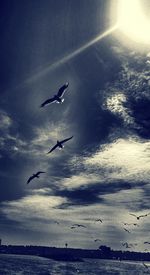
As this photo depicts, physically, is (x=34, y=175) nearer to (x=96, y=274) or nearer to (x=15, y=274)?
(x=15, y=274)

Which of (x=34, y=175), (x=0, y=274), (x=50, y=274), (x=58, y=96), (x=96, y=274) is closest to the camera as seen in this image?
(x=58, y=96)

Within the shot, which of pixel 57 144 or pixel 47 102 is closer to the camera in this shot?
pixel 47 102

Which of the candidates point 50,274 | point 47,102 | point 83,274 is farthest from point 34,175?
point 83,274

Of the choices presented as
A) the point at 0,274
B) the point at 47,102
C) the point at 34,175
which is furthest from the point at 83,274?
the point at 47,102

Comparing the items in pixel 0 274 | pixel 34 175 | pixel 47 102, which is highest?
pixel 47 102

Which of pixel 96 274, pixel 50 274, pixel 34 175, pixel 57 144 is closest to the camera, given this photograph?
pixel 57 144

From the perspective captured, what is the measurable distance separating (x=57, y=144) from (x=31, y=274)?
107m

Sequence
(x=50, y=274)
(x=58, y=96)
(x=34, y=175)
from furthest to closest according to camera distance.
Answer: (x=50, y=274), (x=34, y=175), (x=58, y=96)

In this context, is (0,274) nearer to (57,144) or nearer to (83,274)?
(83,274)

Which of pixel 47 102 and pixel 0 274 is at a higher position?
pixel 47 102

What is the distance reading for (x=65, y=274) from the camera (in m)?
→ 133

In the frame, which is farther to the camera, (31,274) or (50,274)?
(50,274)

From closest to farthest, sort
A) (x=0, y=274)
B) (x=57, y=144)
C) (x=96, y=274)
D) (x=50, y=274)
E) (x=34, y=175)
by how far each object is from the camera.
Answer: (x=57, y=144) → (x=34, y=175) → (x=0, y=274) → (x=50, y=274) → (x=96, y=274)

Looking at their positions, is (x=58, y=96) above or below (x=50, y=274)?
above
